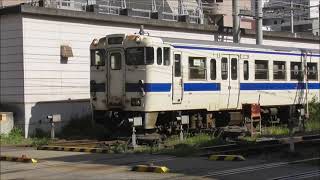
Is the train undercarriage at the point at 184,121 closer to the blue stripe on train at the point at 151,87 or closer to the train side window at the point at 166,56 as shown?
the blue stripe on train at the point at 151,87

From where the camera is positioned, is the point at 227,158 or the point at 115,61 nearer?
the point at 227,158

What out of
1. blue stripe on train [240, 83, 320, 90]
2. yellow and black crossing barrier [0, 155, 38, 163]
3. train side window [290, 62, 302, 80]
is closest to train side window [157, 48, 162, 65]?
blue stripe on train [240, 83, 320, 90]

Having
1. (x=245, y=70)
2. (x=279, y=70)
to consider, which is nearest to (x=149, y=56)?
(x=245, y=70)

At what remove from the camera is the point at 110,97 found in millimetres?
20188

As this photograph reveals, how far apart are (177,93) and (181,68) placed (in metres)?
0.84

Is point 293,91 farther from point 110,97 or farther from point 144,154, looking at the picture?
point 144,154

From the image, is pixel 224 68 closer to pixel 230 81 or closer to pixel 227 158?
pixel 230 81

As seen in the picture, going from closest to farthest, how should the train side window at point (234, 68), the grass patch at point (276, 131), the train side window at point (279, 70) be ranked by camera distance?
the grass patch at point (276, 131) → the train side window at point (234, 68) → the train side window at point (279, 70)

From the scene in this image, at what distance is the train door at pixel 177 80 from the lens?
65.5ft

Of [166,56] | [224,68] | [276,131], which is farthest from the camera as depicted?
[276,131]

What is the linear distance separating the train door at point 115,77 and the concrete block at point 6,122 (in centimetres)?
403

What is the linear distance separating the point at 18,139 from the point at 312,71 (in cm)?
1286

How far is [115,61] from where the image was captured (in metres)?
20.3

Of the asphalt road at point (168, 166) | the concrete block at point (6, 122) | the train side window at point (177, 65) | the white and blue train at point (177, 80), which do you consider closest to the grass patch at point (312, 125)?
the white and blue train at point (177, 80)
